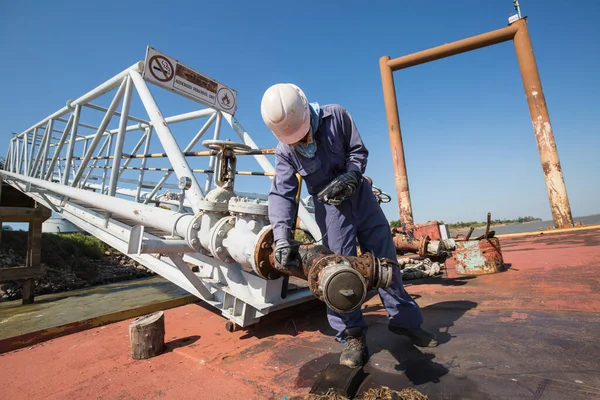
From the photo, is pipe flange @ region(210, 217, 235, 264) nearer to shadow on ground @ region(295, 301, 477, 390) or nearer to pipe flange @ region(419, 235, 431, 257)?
shadow on ground @ region(295, 301, 477, 390)

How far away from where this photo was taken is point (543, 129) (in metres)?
8.59

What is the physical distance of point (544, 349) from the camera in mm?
1748

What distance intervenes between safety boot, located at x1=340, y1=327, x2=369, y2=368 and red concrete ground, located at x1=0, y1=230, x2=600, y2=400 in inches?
3.1

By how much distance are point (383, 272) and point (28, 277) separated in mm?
8916

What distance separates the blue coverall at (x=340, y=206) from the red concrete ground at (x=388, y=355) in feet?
1.00

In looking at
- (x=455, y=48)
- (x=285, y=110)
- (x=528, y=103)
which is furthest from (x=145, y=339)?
(x=455, y=48)

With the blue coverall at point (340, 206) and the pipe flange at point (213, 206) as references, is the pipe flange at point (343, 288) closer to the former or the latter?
the blue coverall at point (340, 206)

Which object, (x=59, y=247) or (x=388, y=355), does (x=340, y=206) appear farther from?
(x=59, y=247)

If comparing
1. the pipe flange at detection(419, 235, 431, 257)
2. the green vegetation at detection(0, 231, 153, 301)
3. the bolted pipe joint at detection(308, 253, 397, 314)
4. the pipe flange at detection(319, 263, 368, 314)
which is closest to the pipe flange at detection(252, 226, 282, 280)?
the bolted pipe joint at detection(308, 253, 397, 314)

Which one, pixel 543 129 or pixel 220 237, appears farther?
pixel 543 129

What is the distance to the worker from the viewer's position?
176cm

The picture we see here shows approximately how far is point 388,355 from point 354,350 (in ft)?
0.94

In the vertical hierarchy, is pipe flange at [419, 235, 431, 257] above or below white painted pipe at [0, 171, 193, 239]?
below

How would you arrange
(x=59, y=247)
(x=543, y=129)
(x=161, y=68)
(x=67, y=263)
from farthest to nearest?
1. (x=59, y=247)
2. (x=67, y=263)
3. (x=543, y=129)
4. (x=161, y=68)
